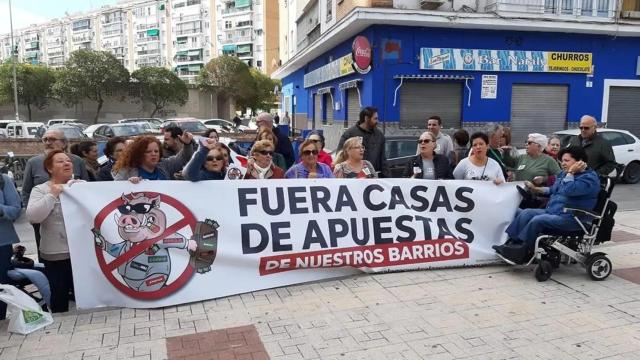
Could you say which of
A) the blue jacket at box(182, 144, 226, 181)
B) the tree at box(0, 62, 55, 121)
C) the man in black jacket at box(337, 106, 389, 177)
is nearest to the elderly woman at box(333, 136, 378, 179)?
the man in black jacket at box(337, 106, 389, 177)

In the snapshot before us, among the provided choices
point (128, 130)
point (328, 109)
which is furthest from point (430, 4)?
point (128, 130)

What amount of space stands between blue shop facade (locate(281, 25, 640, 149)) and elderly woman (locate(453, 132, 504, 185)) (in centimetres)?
993

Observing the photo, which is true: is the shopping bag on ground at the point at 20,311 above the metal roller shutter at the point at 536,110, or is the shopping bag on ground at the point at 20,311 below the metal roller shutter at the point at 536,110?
below

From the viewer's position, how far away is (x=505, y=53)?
16.4 m

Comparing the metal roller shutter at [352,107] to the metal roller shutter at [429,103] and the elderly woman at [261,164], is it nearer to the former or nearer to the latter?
the metal roller shutter at [429,103]

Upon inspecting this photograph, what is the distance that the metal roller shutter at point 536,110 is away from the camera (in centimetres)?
1711

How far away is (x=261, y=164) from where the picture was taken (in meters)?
5.52

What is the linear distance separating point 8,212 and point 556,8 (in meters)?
17.1

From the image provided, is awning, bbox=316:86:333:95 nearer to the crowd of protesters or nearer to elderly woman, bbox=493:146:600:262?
the crowd of protesters

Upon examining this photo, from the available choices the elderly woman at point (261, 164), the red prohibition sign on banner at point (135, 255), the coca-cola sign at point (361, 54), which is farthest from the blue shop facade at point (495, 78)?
the red prohibition sign on banner at point (135, 255)

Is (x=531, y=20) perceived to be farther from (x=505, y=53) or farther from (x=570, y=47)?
(x=570, y=47)

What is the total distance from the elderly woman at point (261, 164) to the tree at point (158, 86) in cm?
4466

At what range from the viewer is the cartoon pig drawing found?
179 inches

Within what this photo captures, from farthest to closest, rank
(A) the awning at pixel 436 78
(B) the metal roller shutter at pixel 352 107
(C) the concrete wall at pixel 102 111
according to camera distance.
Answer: (C) the concrete wall at pixel 102 111 → (B) the metal roller shutter at pixel 352 107 → (A) the awning at pixel 436 78
